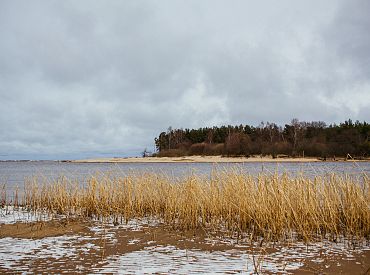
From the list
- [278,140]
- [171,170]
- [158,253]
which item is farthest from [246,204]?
[278,140]

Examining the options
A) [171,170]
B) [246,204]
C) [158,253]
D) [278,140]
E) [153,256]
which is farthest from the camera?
[278,140]

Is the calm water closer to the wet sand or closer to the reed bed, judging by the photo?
the reed bed

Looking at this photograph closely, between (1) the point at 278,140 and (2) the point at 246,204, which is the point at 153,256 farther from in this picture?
(1) the point at 278,140

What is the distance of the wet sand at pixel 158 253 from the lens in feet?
16.0

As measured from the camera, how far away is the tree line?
58375 mm

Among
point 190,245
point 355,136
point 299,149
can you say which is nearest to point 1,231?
point 190,245

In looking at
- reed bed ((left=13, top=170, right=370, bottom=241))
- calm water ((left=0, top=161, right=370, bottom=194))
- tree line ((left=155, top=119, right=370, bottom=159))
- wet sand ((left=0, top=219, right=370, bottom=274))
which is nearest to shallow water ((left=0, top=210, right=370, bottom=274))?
wet sand ((left=0, top=219, right=370, bottom=274))

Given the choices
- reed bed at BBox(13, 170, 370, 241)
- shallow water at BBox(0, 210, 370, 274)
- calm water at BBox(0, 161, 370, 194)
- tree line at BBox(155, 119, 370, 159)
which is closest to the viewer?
shallow water at BBox(0, 210, 370, 274)

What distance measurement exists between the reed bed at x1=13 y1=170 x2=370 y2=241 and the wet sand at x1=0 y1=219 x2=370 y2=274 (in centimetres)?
49

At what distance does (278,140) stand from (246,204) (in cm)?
7253

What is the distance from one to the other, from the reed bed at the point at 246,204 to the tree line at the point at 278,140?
47.5 metres

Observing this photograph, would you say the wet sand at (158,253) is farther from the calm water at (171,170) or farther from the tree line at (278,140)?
the tree line at (278,140)

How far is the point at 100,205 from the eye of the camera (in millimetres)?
9273

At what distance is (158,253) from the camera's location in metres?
5.72
